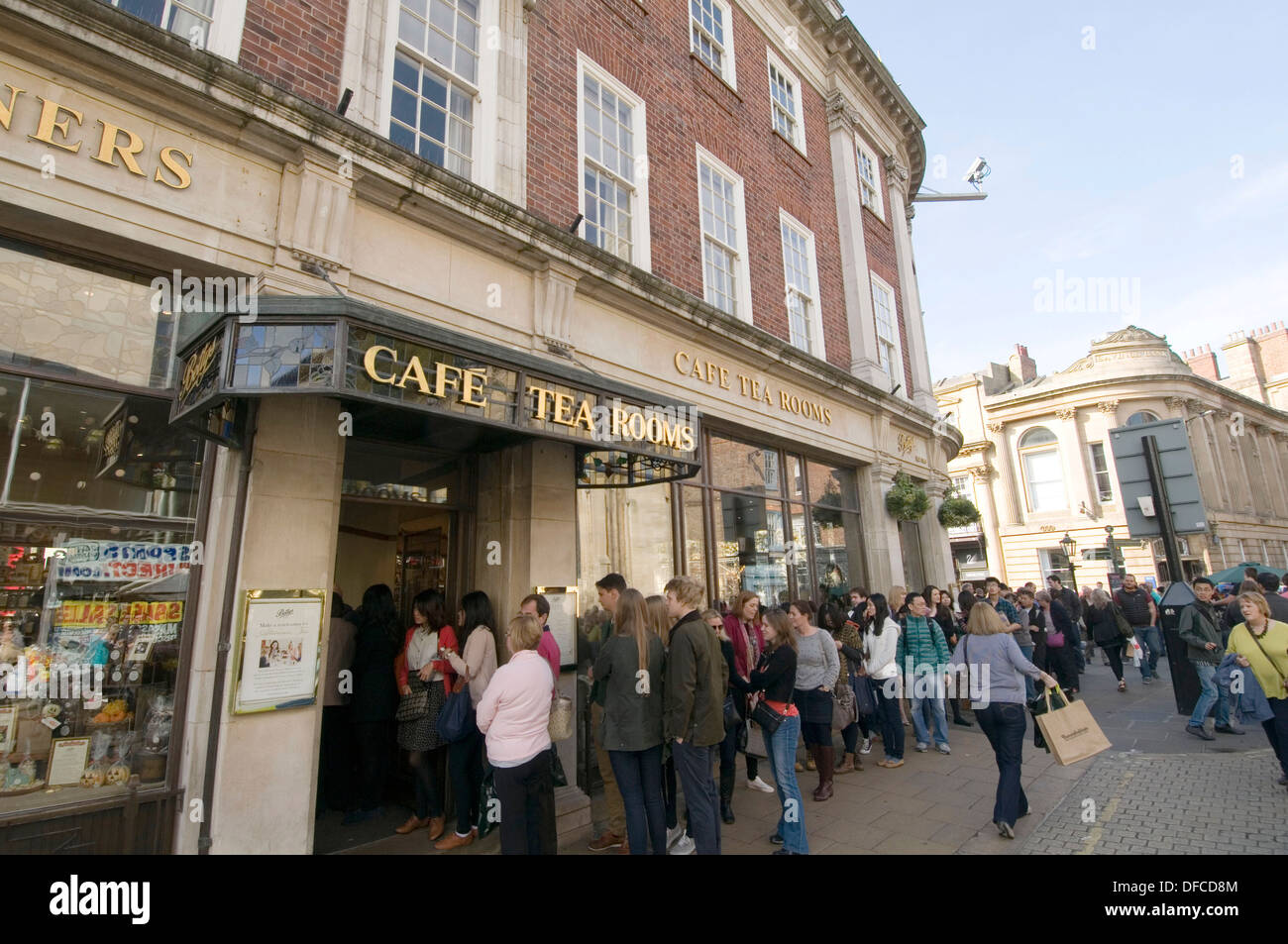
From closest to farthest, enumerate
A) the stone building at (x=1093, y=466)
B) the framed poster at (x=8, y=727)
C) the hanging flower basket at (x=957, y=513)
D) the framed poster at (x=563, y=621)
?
1. the framed poster at (x=8, y=727)
2. the framed poster at (x=563, y=621)
3. the hanging flower basket at (x=957, y=513)
4. the stone building at (x=1093, y=466)

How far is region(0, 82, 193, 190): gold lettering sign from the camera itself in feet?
13.2

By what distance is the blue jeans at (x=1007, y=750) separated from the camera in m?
5.00

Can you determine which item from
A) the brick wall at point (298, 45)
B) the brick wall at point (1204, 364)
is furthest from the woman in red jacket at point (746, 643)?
the brick wall at point (1204, 364)

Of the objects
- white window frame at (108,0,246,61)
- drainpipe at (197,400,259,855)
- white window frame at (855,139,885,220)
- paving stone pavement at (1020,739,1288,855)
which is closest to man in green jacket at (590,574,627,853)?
drainpipe at (197,400,259,855)

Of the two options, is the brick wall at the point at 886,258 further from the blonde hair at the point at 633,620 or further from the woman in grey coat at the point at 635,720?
the woman in grey coat at the point at 635,720

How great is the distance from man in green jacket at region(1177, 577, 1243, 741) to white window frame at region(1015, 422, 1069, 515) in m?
31.2

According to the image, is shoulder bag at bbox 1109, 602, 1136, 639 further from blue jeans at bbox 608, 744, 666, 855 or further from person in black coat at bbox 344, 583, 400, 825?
person in black coat at bbox 344, 583, 400, 825

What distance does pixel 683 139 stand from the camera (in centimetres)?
1007

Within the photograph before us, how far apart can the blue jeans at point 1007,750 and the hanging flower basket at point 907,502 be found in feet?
26.6

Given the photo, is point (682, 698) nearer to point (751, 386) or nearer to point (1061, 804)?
point (1061, 804)

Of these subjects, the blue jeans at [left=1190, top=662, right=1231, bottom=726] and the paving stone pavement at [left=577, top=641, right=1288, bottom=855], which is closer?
the paving stone pavement at [left=577, top=641, right=1288, bottom=855]

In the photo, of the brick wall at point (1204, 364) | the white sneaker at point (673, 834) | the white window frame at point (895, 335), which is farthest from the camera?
the brick wall at point (1204, 364)

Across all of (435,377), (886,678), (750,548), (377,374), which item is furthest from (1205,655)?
(377,374)
